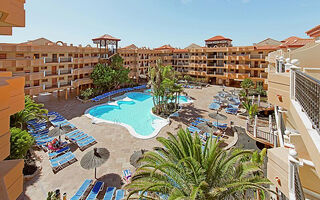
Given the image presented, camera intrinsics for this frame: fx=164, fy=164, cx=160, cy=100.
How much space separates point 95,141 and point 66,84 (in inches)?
782

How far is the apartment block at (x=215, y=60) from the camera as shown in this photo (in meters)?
39.4

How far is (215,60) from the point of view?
1853 inches

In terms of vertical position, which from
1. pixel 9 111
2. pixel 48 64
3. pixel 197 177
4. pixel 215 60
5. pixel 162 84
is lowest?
pixel 197 177

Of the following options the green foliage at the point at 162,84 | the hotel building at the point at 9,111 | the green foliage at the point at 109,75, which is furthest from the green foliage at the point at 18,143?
the green foliage at the point at 109,75

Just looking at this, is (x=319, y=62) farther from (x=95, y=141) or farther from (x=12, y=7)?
(x=95, y=141)

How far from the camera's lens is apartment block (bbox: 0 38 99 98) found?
23531 millimetres

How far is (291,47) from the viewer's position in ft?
55.4

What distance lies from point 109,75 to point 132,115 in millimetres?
12959

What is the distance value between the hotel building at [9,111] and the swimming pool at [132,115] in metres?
14.1

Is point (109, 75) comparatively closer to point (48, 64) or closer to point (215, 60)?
point (48, 64)

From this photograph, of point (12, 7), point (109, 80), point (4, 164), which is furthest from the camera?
point (109, 80)

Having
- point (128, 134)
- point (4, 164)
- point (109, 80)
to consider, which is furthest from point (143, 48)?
point (4, 164)

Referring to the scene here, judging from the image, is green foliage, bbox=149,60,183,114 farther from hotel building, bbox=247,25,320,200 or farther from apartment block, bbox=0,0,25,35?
apartment block, bbox=0,0,25,35

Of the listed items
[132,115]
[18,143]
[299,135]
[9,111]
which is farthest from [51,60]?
[299,135]
